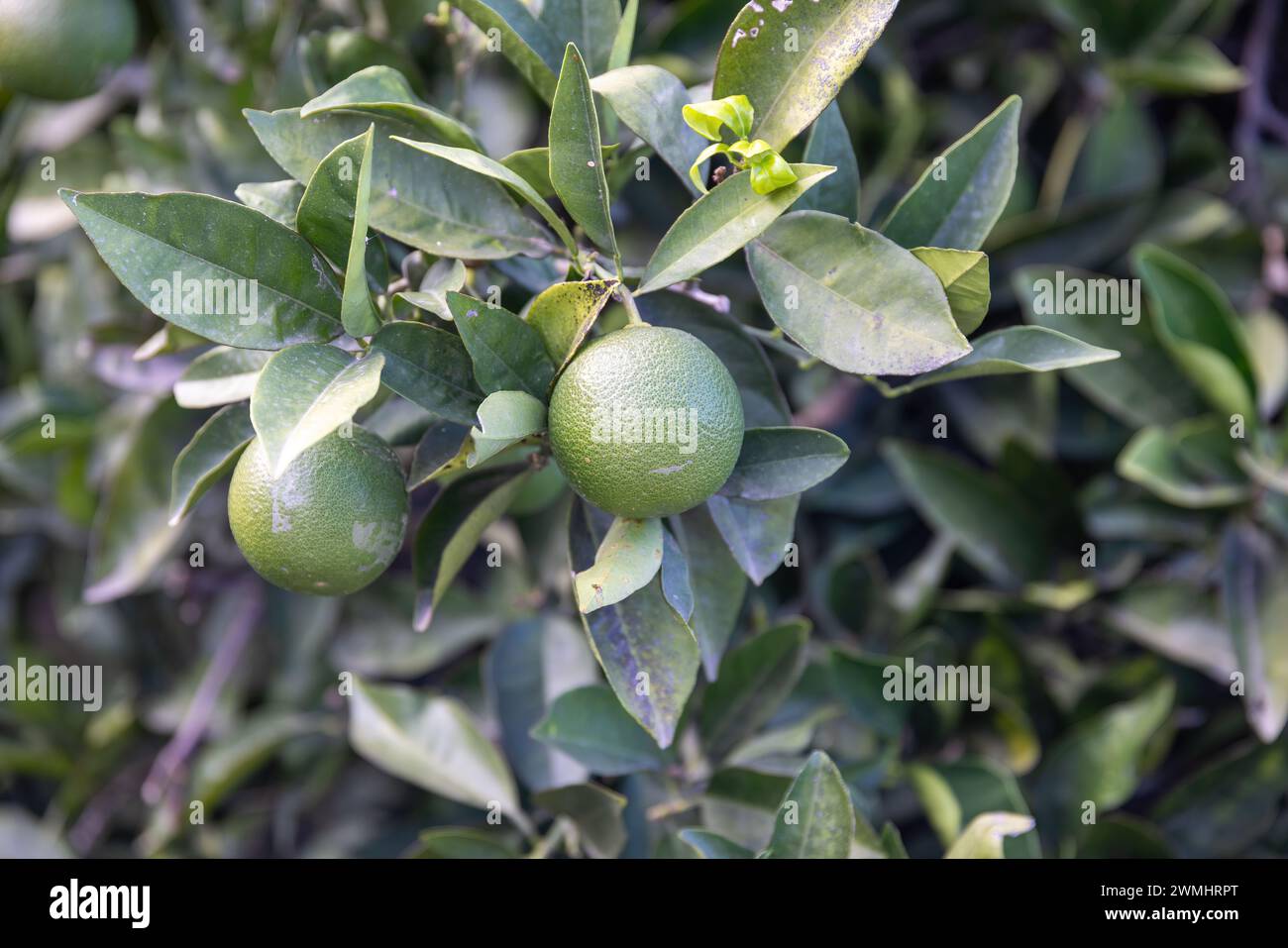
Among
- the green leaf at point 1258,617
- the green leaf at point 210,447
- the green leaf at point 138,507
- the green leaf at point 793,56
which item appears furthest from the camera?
the green leaf at point 138,507


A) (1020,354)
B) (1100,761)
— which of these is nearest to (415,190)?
(1020,354)

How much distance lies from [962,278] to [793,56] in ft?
0.71

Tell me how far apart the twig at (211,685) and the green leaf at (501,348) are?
2.91 ft

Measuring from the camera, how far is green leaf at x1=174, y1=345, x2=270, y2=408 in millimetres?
910

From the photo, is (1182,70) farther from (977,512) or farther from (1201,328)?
(977,512)

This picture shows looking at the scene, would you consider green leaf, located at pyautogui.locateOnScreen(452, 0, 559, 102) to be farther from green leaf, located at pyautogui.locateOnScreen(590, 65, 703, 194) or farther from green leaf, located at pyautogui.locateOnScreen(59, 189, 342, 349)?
green leaf, located at pyautogui.locateOnScreen(59, 189, 342, 349)

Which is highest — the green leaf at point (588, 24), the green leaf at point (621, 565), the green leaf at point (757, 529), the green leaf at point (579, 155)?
the green leaf at point (588, 24)

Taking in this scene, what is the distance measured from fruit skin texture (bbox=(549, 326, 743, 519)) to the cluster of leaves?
0.04 m

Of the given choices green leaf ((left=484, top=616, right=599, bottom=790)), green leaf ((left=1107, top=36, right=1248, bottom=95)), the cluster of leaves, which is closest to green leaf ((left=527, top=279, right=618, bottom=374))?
the cluster of leaves

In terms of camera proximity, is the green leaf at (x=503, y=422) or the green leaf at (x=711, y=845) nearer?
the green leaf at (x=503, y=422)

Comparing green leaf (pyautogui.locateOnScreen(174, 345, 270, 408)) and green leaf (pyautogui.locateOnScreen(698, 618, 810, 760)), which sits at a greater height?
green leaf (pyautogui.locateOnScreen(174, 345, 270, 408))

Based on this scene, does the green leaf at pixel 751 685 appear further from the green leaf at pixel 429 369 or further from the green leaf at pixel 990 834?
the green leaf at pixel 429 369

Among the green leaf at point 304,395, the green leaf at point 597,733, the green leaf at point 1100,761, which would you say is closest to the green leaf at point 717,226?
the green leaf at point 304,395

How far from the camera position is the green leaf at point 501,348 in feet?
2.47
